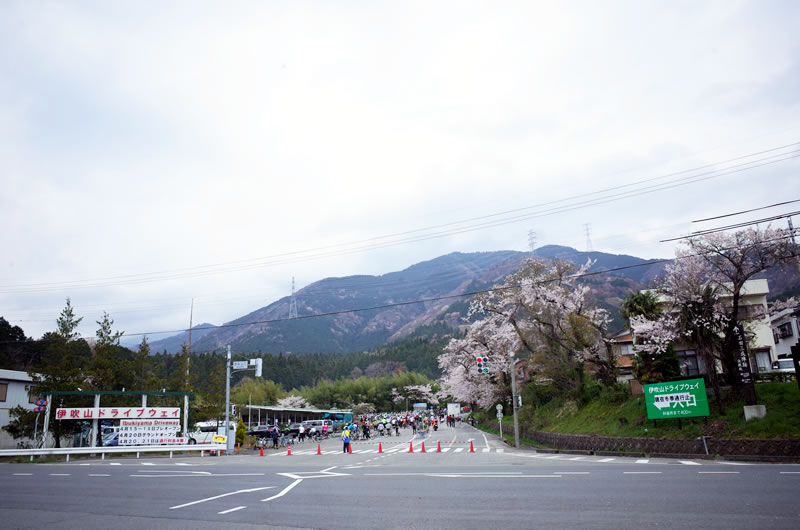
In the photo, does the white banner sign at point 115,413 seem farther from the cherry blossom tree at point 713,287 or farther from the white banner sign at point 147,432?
the cherry blossom tree at point 713,287

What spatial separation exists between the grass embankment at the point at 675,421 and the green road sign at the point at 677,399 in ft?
1.70

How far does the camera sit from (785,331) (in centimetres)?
4744

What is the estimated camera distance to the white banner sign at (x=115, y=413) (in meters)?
30.3

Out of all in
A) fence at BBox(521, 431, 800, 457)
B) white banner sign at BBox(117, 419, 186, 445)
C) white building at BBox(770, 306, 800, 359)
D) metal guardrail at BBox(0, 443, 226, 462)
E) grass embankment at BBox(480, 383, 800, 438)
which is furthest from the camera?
white building at BBox(770, 306, 800, 359)

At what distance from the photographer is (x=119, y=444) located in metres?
31.0

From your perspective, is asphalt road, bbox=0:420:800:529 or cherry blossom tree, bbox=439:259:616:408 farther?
cherry blossom tree, bbox=439:259:616:408

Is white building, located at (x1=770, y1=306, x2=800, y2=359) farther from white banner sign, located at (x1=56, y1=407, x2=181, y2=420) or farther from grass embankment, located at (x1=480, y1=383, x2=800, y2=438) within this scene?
white banner sign, located at (x1=56, y1=407, x2=181, y2=420)

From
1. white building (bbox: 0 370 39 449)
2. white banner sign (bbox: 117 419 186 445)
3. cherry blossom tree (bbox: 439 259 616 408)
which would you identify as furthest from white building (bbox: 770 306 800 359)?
white building (bbox: 0 370 39 449)

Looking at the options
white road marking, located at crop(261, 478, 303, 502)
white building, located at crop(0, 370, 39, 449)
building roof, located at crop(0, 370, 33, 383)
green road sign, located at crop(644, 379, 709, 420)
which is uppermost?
building roof, located at crop(0, 370, 33, 383)

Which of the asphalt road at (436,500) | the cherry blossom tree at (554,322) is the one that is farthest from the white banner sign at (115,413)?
the cherry blossom tree at (554,322)

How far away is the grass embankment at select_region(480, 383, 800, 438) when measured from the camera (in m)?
18.2

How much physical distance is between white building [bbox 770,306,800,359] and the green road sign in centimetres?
2506

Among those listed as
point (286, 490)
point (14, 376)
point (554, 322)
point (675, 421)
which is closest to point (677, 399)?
point (675, 421)

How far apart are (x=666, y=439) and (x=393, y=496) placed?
47.6 feet
